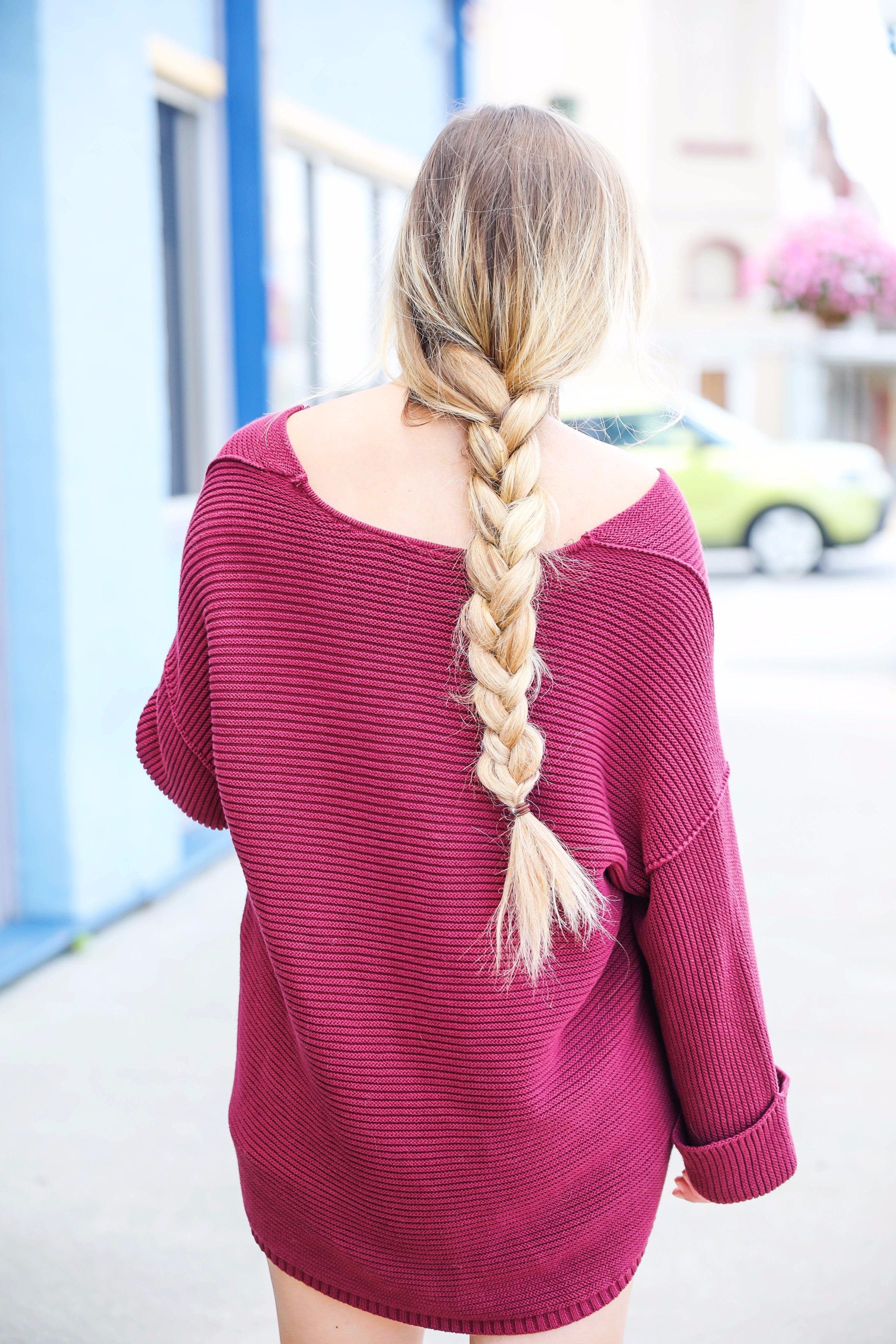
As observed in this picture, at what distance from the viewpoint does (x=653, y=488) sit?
1086 millimetres

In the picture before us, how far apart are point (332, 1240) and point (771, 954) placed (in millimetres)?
2767

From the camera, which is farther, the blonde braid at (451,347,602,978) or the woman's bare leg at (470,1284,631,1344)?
the woman's bare leg at (470,1284,631,1344)

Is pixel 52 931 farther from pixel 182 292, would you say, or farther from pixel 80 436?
pixel 182 292

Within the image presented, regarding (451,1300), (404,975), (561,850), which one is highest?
(561,850)

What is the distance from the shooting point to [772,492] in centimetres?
1104

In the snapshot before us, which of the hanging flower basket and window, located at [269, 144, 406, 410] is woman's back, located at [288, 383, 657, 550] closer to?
window, located at [269, 144, 406, 410]

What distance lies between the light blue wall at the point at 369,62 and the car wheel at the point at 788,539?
17.1 ft

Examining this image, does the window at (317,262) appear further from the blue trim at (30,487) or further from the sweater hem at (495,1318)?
the sweater hem at (495,1318)

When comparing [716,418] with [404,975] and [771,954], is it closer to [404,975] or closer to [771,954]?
[771,954]

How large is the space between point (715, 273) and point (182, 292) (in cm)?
2088

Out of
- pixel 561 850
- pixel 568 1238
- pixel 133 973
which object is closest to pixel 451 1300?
pixel 568 1238

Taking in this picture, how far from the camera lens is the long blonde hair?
1.03 meters

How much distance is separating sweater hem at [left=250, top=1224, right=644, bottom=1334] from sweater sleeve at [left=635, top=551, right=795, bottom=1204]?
0.14 metres

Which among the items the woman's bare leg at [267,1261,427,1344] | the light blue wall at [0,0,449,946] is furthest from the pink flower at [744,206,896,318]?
the woman's bare leg at [267,1261,427,1344]
